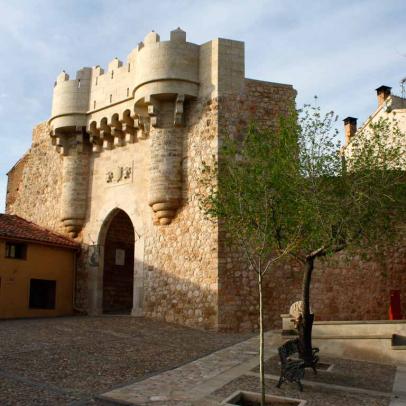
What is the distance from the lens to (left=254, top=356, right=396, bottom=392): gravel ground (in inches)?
321

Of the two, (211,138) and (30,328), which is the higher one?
(211,138)

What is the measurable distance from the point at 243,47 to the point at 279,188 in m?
7.65

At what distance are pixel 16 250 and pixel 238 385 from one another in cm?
1132

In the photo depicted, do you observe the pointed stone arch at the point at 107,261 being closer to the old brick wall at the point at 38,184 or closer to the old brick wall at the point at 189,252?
the old brick wall at the point at 189,252

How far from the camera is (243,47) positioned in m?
15.1

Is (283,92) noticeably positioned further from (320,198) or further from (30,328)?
(30,328)

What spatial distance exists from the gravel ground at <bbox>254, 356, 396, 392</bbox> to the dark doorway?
30.8 feet

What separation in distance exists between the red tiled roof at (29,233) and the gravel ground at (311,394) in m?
10.7

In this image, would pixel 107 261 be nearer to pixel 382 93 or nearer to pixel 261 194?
pixel 261 194

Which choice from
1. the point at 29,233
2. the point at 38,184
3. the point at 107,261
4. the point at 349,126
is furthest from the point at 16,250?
the point at 349,126

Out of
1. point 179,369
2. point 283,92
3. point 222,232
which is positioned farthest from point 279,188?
point 283,92

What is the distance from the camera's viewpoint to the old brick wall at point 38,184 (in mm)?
19656

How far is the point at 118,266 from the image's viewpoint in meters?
18.6

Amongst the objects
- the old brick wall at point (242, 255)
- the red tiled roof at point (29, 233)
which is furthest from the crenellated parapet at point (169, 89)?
the red tiled roof at point (29, 233)
